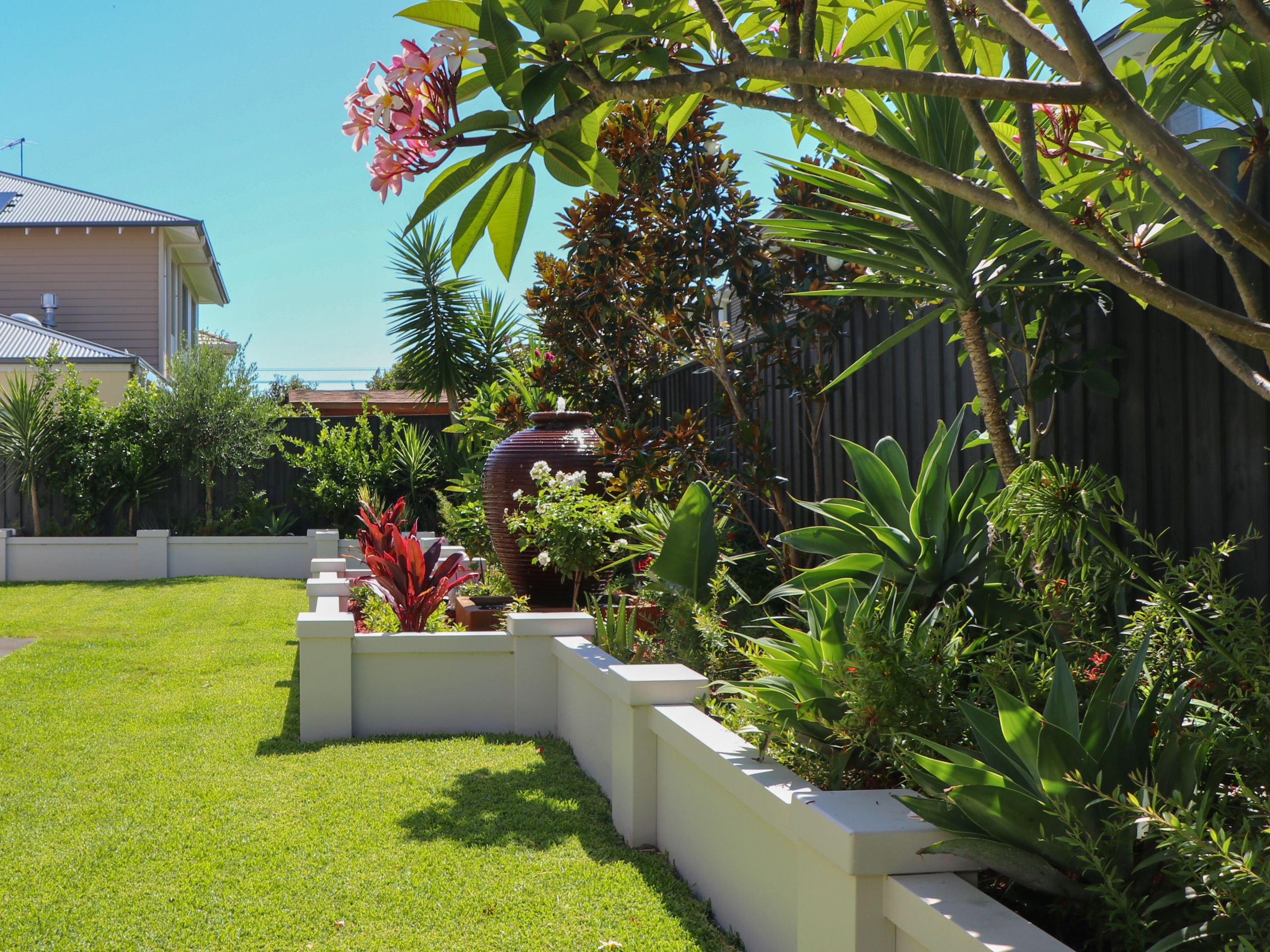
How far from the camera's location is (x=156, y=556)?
1191 centimetres

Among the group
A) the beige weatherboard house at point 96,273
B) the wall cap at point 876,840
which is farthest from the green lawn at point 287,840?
the beige weatherboard house at point 96,273

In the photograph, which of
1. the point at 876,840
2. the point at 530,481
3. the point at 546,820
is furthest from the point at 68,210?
the point at 876,840

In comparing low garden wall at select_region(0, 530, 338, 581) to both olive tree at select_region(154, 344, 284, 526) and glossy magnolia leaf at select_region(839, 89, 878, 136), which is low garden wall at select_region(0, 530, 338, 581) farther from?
glossy magnolia leaf at select_region(839, 89, 878, 136)

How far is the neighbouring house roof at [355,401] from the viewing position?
2323 cm

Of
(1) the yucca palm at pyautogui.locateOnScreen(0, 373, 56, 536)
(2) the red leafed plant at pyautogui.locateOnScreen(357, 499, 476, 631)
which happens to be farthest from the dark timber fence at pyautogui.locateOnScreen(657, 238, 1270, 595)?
(1) the yucca palm at pyautogui.locateOnScreen(0, 373, 56, 536)

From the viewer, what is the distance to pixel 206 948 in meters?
2.49

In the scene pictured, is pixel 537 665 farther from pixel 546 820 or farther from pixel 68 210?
pixel 68 210

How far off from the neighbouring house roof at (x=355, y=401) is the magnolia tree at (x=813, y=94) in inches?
621

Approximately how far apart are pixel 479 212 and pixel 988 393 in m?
1.72

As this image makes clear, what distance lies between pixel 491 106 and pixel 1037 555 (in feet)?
5.55

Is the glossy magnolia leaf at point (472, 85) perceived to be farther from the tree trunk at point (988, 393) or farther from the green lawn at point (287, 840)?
the green lawn at point (287, 840)

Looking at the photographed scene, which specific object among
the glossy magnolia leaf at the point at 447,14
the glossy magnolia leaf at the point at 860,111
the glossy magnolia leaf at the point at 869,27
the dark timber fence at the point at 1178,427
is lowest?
the dark timber fence at the point at 1178,427

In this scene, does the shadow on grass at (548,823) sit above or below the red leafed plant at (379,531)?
below

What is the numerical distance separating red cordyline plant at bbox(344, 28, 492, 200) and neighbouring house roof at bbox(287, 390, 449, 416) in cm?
1590
